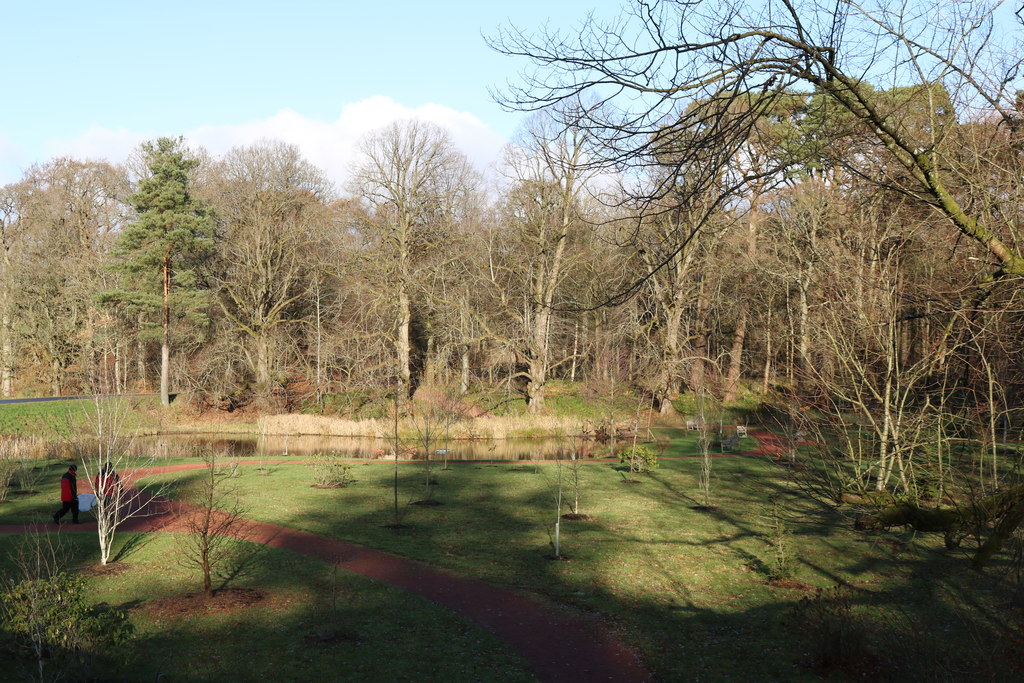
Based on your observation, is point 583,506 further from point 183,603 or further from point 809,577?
point 183,603

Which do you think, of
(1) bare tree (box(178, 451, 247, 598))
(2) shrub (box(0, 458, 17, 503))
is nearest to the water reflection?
(2) shrub (box(0, 458, 17, 503))

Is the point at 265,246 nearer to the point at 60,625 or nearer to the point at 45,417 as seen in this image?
the point at 45,417

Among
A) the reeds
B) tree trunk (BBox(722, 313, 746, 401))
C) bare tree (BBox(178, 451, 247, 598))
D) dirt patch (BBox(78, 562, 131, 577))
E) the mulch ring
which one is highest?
tree trunk (BBox(722, 313, 746, 401))

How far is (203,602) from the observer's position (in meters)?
12.2

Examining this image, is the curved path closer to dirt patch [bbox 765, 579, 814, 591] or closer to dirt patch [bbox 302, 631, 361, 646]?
dirt patch [bbox 302, 631, 361, 646]

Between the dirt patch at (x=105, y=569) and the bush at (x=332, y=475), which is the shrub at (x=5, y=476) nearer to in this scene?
the dirt patch at (x=105, y=569)

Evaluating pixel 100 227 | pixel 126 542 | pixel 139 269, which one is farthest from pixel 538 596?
pixel 100 227

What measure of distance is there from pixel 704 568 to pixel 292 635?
7.55 meters

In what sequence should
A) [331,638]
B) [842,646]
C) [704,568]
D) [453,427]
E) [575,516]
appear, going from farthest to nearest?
[453,427] < [575,516] < [704,568] < [331,638] < [842,646]

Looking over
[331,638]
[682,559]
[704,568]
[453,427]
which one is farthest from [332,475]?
[453,427]

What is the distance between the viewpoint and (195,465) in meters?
26.1

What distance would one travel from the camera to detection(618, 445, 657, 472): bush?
2423 centimetres

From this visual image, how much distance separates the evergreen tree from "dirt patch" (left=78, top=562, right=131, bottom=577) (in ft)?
93.3

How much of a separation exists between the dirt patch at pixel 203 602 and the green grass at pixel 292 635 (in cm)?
17
